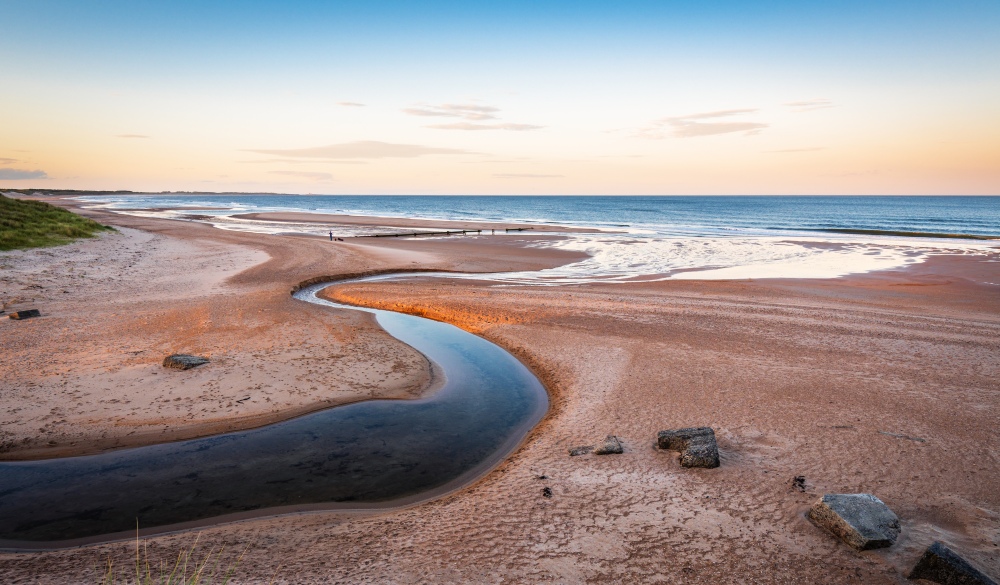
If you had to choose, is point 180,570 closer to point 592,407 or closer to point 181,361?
point 592,407

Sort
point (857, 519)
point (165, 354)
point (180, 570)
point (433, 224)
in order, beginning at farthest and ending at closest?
point (433, 224), point (165, 354), point (857, 519), point (180, 570)

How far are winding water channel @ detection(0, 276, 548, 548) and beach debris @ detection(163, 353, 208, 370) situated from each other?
3.67 meters

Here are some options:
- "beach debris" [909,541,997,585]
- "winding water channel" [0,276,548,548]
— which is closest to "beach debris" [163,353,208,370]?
"winding water channel" [0,276,548,548]

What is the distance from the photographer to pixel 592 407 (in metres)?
11.3

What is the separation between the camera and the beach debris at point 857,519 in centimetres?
634

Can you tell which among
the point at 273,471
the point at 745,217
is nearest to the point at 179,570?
A: the point at 273,471

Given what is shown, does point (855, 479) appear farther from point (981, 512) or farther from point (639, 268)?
point (639, 268)

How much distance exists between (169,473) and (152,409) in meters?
2.88

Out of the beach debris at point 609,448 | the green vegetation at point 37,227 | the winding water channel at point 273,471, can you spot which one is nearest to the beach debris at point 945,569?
the beach debris at point 609,448

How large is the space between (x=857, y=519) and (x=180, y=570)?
831cm

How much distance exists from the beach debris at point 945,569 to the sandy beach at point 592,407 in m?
0.27

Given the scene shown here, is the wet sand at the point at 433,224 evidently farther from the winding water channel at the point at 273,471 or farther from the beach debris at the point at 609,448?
the beach debris at the point at 609,448

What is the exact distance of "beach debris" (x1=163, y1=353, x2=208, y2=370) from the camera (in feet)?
42.9

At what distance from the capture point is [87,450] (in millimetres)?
9617
